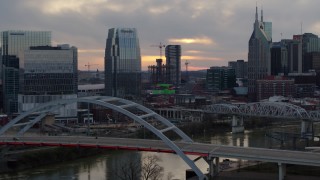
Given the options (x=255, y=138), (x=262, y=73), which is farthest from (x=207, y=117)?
(x=262, y=73)

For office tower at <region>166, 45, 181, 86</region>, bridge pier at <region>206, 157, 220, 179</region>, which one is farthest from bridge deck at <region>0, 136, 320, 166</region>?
office tower at <region>166, 45, 181, 86</region>

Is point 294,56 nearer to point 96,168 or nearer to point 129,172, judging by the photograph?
point 96,168

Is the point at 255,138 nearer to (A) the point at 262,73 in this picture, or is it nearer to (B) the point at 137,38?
(B) the point at 137,38

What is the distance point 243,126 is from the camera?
43719 mm

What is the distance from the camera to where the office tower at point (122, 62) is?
231 feet

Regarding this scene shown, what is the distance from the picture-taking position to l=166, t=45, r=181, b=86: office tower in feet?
334

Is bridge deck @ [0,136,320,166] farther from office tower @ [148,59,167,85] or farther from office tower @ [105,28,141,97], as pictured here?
office tower @ [148,59,167,85]

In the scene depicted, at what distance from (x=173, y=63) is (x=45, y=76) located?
57.6m

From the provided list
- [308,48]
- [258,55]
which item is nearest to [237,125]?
[258,55]

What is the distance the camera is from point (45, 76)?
50781 millimetres

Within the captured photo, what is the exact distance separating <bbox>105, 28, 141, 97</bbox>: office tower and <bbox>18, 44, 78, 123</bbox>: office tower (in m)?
17.7

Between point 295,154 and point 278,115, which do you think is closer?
point 295,154

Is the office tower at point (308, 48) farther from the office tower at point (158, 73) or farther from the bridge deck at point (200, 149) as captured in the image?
the bridge deck at point (200, 149)

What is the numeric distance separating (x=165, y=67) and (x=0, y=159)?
75.9 meters
